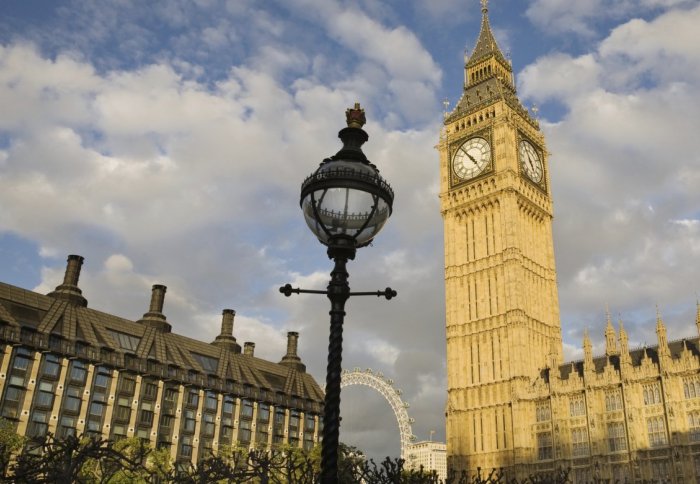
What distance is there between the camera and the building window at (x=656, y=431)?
60500 millimetres

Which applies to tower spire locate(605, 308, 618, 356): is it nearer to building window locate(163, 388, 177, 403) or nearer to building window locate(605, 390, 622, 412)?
building window locate(605, 390, 622, 412)

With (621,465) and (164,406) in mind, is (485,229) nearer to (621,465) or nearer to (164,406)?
(621,465)

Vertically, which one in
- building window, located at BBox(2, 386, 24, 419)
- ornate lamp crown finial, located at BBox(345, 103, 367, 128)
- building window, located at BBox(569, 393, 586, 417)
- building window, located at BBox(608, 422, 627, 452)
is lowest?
ornate lamp crown finial, located at BBox(345, 103, 367, 128)

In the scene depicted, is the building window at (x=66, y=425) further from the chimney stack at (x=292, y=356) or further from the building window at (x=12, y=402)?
the chimney stack at (x=292, y=356)

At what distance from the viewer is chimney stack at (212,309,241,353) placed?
10362cm

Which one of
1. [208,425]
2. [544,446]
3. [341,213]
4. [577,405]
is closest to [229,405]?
[208,425]

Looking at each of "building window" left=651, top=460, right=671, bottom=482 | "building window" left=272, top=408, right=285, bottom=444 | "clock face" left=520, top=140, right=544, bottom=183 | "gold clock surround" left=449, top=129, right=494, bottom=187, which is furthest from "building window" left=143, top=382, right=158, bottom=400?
"building window" left=651, top=460, right=671, bottom=482

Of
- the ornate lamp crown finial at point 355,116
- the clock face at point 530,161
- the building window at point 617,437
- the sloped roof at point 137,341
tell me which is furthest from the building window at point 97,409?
the ornate lamp crown finial at point 355,116

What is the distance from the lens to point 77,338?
77312mm

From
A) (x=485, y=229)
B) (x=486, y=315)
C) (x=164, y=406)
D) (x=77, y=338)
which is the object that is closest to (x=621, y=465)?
(x=486, y=315)

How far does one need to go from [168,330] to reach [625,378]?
61256 mm

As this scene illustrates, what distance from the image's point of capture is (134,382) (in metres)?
81.6

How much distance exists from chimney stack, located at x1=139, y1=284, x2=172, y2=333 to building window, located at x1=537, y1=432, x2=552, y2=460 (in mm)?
53378

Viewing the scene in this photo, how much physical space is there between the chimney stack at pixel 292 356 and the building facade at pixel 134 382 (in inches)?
262
